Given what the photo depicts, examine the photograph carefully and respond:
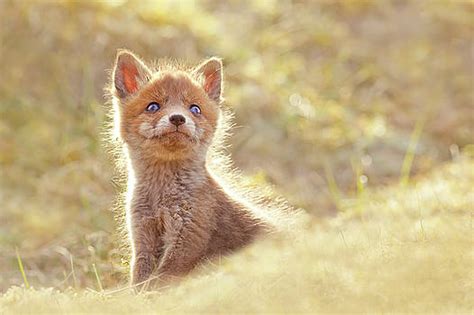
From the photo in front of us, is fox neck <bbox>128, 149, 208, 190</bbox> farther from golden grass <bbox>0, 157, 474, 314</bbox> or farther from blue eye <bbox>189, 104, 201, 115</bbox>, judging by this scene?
golden grass <bbox>0, 157, 474, 314</bbox>

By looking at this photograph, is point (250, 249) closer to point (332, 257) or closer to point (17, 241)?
point (332, 257)

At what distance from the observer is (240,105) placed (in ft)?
36.7

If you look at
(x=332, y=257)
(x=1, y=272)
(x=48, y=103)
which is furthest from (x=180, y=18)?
(x=332, y=257)

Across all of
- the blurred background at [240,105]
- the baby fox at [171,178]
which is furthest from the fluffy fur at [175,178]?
the blurred background at [240,105]

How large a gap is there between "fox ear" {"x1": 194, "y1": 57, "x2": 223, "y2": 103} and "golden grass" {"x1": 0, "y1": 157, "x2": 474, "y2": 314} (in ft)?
5.01

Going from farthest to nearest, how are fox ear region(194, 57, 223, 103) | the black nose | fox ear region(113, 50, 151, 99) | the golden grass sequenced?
fox ear region(194, 57, 223, 103), fox ear region(113, 50, 151, 99), the black nose, the golden grass

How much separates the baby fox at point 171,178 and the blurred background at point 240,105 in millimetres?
1770

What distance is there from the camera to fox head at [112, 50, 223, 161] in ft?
19.6

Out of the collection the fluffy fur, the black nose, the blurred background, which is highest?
the black nose

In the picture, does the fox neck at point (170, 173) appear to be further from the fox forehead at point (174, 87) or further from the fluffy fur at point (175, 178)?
the fox forehead at point (174, 87)

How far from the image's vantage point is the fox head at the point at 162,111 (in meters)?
5.97

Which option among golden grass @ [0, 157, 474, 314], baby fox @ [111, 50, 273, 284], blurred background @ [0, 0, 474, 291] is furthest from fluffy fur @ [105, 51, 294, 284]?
blurred background @ [0, 0, 474, 291]

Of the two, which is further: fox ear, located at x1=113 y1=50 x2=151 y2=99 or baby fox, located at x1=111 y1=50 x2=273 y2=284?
fox ear, located at x1=113 y1=50 x2=151 y2=99

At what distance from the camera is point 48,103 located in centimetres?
1077
